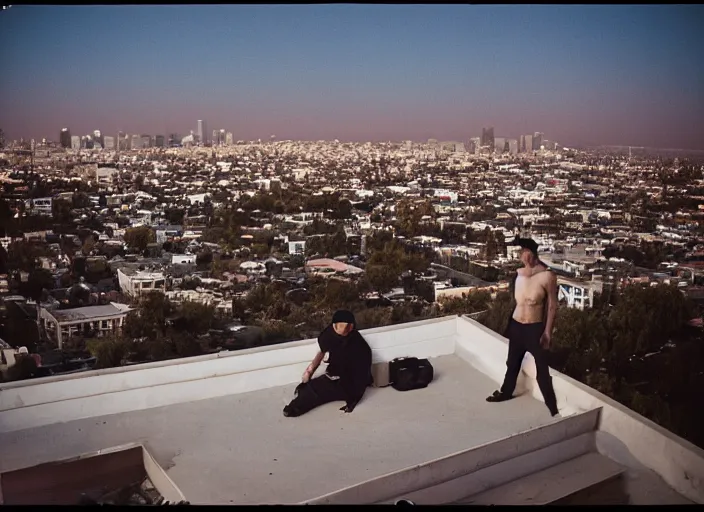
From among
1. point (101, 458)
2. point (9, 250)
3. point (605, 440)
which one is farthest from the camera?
point (9, 250)

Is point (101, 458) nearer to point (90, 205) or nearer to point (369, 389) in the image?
point (369, 389)

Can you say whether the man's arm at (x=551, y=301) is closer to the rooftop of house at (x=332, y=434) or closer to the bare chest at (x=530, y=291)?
the bare chest at (x=530, y=291)

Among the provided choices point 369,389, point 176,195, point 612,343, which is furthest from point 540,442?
point 176,195

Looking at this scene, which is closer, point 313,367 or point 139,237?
point 313,367

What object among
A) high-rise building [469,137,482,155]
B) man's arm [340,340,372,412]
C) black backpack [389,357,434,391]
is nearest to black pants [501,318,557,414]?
black backpack [389,357,434,391]

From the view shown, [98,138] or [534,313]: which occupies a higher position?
[98,138]

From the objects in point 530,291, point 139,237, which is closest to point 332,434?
point 530,291

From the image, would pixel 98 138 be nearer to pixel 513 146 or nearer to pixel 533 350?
pixel 513 146

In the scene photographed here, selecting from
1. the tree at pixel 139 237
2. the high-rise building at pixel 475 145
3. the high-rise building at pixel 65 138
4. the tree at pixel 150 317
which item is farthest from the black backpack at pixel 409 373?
the high-rise building at pixel 65 138
